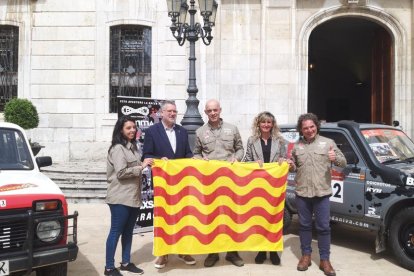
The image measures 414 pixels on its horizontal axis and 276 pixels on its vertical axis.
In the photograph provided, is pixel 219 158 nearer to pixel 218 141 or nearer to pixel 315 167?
pixel 218 141

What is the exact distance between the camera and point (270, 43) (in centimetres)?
1350

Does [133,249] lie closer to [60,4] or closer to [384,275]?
[384,275]

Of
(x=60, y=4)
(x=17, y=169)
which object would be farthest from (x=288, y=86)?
(x=17, y=169)

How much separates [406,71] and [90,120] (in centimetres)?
981

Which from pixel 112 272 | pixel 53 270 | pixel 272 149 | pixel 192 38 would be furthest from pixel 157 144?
pixel 192 38

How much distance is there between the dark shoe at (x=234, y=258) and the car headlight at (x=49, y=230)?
7.71 ft

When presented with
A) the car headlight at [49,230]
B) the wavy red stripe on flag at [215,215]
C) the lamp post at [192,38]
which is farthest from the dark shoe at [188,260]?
the lamp post at [192,38]

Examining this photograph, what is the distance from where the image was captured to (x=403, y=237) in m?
5.68

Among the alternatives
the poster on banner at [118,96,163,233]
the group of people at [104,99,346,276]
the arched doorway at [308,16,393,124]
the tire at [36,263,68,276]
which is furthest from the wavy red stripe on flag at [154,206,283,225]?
the arched doorway at [308,16,393,124]

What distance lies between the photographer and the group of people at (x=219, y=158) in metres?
5.25

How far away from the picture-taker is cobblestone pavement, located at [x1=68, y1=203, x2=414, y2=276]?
219 inches

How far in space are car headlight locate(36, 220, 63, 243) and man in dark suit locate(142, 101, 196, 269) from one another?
1529mm

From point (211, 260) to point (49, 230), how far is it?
2.25 meters

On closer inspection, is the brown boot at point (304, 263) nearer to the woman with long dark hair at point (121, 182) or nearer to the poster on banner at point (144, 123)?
the woman with long dark hair at point (121, 182)
